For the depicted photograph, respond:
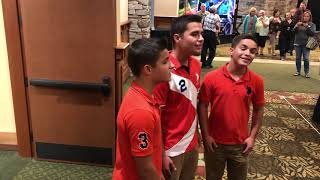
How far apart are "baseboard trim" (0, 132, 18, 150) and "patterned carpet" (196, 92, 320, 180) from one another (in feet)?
6.08

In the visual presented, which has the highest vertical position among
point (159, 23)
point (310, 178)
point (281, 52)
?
point (159, 23)

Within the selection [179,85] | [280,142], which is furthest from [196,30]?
[280,142]

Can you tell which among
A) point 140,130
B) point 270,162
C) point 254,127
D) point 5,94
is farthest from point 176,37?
point 5,94

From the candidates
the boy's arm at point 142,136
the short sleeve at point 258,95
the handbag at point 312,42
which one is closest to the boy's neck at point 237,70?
the short sleeve at point 258,95

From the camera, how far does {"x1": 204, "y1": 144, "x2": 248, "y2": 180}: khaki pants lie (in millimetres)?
1896

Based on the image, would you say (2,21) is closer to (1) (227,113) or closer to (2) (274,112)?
(1) (227,113)

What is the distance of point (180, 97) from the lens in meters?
1.64

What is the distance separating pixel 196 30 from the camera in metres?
1.66

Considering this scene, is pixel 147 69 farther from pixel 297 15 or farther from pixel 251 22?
pixel 297 15

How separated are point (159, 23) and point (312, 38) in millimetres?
3243

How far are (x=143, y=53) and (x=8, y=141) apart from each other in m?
2.40

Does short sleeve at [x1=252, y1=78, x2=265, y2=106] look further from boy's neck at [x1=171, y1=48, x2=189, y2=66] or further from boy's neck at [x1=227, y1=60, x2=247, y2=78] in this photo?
boy's neck at [x1=171, y1=48, x2=189, y2=66]

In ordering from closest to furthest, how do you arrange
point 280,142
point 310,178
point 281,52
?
point 310,178, point 280,142, point 281,52

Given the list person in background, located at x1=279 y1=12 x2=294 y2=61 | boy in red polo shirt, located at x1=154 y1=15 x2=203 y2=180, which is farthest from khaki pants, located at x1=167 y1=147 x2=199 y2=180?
person in background, located at x1=279 y1=12 x2=294 y2=61
